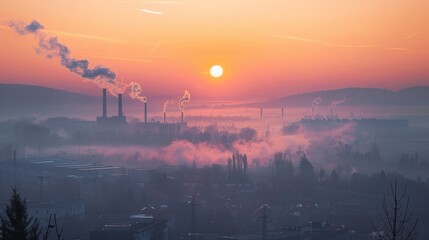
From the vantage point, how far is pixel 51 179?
36.2 metres

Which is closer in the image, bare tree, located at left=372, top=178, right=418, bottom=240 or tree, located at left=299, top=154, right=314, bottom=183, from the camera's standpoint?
bare tree, located at left=372, top=178, right=418, bottom=240

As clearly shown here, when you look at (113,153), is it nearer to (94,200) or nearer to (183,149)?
(183,149)

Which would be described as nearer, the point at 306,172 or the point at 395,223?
the point at 395,223

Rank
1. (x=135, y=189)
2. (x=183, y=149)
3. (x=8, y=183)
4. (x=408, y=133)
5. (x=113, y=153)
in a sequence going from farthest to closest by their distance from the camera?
(x=408, y=133)
(x=113, y=153)
(x=183, y=149)
(x=8, y=183)
(x=135, y=189)

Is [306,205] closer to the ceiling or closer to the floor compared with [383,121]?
closer to the floor

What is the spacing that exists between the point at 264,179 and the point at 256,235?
1557 cm

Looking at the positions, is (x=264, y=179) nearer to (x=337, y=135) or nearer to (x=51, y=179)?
(x=51, y=179)

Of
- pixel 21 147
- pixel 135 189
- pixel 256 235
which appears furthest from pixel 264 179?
pixel 21 147

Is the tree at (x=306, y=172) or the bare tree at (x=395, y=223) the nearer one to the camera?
the bare tree at (x=395, y=223)

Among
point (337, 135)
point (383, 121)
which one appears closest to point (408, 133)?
point (383, 121)

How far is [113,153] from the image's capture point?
5241 cm

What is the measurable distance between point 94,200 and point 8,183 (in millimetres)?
7212

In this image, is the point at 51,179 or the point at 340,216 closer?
the point at 340,216

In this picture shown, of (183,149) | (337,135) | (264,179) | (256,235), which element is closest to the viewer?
(256,235)
